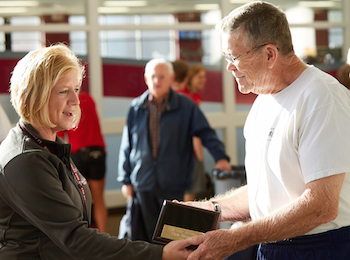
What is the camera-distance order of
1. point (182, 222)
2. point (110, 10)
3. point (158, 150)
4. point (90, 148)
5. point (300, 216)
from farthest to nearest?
point (110, 10) → point (90, 148) → point (158, 150) → point (182, 222) → point (300, 216)

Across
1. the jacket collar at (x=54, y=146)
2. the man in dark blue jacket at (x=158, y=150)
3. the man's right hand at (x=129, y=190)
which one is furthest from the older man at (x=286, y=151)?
the man's right hand at (x=129, y=190)

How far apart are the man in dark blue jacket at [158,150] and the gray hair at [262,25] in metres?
2.39

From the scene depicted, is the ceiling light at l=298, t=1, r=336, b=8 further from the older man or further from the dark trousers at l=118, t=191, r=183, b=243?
the older man

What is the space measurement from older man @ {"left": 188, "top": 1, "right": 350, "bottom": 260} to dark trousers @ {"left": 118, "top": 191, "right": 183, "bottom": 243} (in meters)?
2.30

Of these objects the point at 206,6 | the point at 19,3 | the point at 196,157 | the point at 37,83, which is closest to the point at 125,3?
the point at 206,6

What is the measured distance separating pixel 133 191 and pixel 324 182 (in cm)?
297

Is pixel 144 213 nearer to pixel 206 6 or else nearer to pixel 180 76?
pixel 180 76

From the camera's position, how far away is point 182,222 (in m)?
1.99

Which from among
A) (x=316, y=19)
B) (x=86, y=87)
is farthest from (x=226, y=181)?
(x=316, y=19)

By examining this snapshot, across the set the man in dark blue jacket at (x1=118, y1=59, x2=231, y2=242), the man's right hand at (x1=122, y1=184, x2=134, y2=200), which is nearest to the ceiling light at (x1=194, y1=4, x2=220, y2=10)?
the man in dark blue jacket at (x1=118, y1=59, x2=231, y2=242)

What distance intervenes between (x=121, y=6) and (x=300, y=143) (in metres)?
5.06

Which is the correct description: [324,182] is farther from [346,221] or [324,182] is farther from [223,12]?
[223,12]

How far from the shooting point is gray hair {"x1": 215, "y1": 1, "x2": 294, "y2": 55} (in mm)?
1796

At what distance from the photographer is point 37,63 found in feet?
5.80
